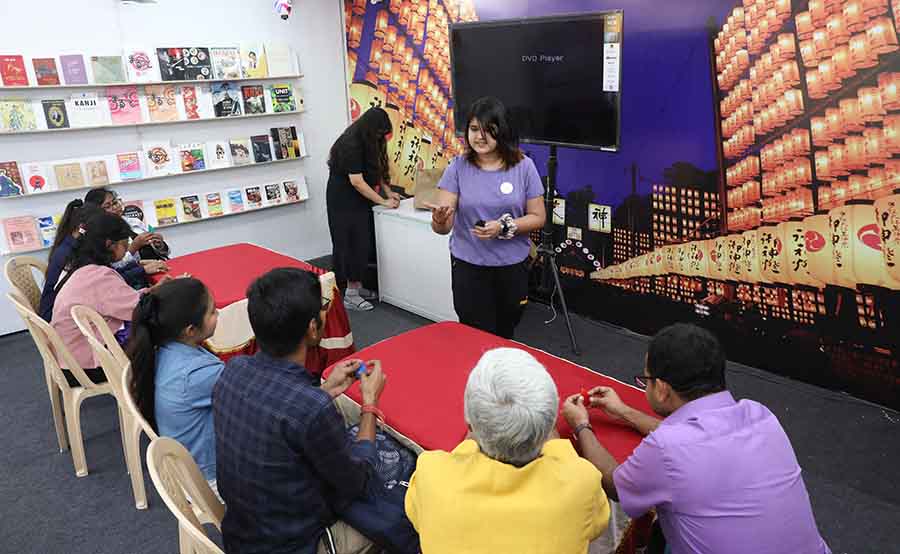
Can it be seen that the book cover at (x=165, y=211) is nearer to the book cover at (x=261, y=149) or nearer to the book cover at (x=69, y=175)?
the book cover at (x=69, y=175)

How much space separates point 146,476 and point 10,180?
2.45 meters

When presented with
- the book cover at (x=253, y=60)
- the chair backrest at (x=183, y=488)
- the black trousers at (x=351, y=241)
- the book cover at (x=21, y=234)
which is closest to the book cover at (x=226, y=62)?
the book cover at (x=253, y=60)

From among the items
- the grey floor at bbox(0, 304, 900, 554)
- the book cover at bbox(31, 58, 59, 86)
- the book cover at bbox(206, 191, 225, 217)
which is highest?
the book cover at bbox(31, 58, 59, 86)

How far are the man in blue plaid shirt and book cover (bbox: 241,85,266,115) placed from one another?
3745 millimetres

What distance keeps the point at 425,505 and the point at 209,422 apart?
1039 millimetres

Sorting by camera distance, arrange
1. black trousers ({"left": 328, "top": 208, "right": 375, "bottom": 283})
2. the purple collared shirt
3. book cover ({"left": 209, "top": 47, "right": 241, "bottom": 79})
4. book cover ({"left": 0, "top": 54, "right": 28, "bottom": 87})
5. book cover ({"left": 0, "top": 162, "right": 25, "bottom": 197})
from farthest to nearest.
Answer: book cover ({"left": 209, "top": 47, "right": 241, "bottom": 79}) < black trousers ({"left": 328, "top": 208, "right": 375, "bottom": 283}) < book cover ({"left": 0, "top": 162, "right": 25, "bottom": 197}) < book cover ({"left": 0, "top": 54, "right": 28, "bottom": 87}) < the purple collared shirt

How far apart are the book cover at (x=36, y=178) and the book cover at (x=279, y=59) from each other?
→ 5.78 ft

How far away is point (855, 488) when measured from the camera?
2.50 metres

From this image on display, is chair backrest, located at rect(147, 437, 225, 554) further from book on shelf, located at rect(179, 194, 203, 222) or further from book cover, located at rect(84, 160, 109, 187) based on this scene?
book on shelf, located at rect(179, 194, 203, 222)

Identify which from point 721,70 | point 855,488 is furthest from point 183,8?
point 855,488

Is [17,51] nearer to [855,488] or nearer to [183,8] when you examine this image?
[183,8]

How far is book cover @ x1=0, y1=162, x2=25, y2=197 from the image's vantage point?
394 cm

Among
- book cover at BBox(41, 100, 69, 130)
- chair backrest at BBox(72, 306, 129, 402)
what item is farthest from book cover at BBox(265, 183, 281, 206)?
chair backrest at BBox(72, 306, 129, 402)

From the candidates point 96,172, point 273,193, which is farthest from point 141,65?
point 273,193
